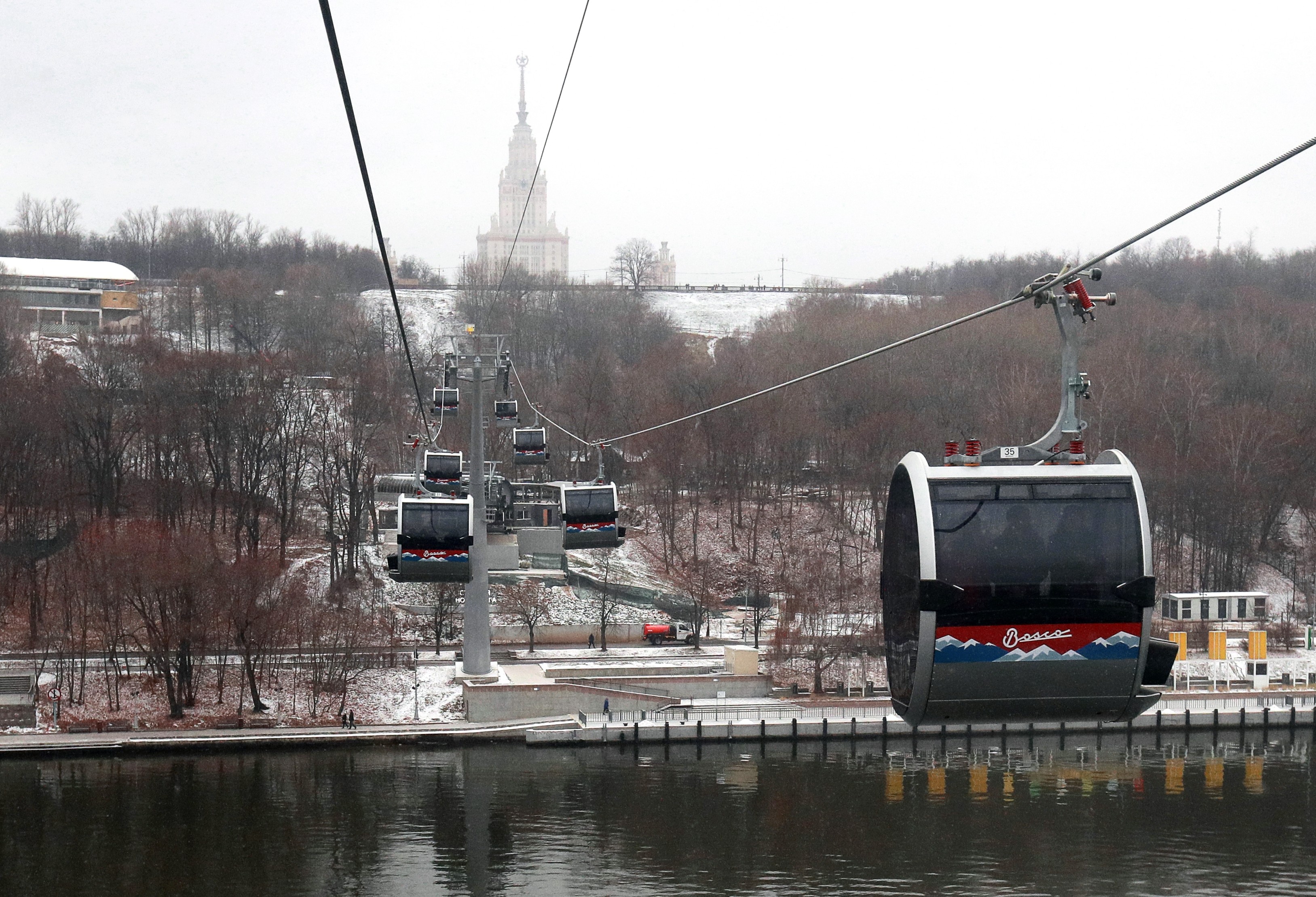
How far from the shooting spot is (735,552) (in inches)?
2067

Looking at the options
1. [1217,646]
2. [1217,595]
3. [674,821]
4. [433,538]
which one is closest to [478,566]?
[674,821]

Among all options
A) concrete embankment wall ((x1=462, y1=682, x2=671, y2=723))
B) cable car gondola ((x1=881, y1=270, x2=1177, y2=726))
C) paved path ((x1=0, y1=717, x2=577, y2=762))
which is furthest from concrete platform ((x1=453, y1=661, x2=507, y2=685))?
cable car gondola ((x1=881, y1=270, x2=1177, y2=726))

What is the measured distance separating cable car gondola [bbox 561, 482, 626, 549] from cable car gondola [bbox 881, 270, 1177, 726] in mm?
18263

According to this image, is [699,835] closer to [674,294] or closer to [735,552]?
[735,552]

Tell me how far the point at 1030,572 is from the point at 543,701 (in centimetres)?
2699

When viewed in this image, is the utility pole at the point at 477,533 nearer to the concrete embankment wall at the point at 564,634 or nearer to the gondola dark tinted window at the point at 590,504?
the gondola dark tinted window at the point at 590,504

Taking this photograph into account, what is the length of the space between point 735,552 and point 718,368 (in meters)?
14.2

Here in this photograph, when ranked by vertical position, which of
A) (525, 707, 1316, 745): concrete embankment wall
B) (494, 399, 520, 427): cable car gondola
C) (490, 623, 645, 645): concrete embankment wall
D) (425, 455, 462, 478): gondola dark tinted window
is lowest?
(525, 707, 1316, 745): concrete embankment wall

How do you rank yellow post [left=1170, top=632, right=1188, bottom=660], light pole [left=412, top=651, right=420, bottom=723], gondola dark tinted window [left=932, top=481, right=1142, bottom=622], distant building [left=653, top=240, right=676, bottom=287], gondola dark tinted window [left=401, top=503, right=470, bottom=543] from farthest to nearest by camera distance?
1. distant building [left=653, top=240, right=676, bottom=287]
2. yellow post [left=1170, top=632, right=1188, bottom=660]
3. light pole [left=412, top=651, right=420, bottom=723]
4. gondola dark tinted window [left=401, top=503, right=470, bottom=543]
5. gondola dark tinted window [left=932, top=481, right=1142, bottom=622]

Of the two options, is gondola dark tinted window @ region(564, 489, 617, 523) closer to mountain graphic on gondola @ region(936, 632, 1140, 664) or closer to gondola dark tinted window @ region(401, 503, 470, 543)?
gondola dark tinted window @ region(401, 503, 470, 543)

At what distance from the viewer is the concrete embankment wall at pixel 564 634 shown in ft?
141

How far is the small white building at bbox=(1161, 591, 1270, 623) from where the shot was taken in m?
44.4

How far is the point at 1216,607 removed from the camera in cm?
4497

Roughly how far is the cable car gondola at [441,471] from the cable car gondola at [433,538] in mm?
5016
